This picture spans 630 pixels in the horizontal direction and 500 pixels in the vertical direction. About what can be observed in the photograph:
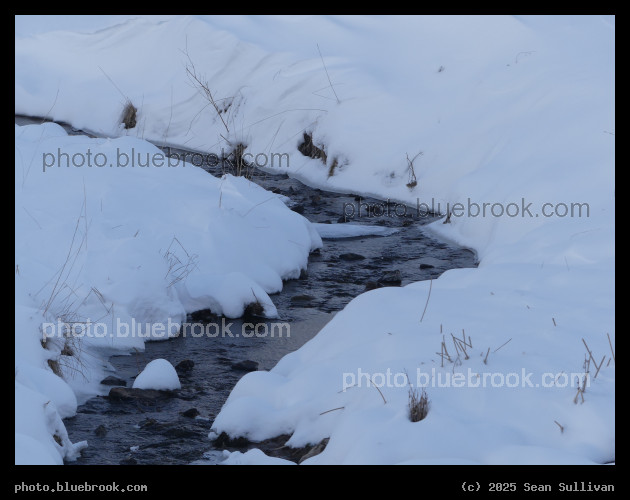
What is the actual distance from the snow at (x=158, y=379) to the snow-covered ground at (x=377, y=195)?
0.49 m

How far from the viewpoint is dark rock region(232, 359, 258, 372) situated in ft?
17.2

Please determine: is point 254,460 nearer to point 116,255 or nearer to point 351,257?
point 116,255

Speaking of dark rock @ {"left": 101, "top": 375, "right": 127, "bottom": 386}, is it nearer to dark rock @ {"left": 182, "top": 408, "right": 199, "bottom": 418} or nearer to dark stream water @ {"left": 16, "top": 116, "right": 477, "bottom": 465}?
dark stream water @ {"left": 16, "top": 116, "right": 477, "bottom": 465}

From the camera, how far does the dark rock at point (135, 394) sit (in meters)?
4.76

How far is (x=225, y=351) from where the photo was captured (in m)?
5.55

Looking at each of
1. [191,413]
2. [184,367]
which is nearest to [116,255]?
[184,367]

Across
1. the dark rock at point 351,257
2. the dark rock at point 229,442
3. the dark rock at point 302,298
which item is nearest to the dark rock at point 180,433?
the dark rock at point 229,442

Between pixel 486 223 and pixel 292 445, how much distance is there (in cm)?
462

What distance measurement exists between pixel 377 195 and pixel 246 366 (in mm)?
5127

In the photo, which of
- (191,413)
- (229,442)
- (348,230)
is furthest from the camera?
(348,230)

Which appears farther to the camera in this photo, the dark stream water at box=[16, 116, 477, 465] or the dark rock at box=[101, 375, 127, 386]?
the dark rock at box=[101, 375, 127, 386]

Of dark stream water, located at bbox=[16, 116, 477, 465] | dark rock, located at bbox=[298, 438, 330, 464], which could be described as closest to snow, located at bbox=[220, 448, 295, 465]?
dark rock, located at bbox=[298, 438, 330, 464]

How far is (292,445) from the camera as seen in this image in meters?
3.99

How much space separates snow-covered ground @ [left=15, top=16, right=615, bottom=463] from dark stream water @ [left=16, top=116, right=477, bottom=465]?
211mm
